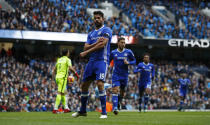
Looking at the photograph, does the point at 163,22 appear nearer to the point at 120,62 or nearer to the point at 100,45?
the point at 120,62

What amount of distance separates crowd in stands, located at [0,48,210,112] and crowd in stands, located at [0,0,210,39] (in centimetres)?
284

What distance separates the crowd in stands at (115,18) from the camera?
106 feet

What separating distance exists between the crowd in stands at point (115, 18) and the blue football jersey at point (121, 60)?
16.0m

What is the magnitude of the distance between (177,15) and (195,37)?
4581 mm

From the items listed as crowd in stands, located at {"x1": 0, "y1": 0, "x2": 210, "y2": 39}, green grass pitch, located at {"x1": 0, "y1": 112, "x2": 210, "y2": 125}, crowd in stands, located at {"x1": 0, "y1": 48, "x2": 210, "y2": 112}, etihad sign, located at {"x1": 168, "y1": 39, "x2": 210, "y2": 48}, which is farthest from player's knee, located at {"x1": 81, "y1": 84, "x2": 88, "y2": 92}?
etihad sign, located at {"x1": 168, "y1": 39, "x2": 210, "y2": 48}

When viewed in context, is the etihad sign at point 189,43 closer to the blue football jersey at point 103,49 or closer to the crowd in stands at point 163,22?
the crowd in stands at point 163,22

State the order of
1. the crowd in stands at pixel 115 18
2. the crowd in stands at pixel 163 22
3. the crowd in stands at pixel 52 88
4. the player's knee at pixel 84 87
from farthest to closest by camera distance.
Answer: the crowd in stands at pixel 163 22
the crowd in stands at pixel 115 18
the crowd in stands at pixel 52 88
the player's knee at pixel 84 87

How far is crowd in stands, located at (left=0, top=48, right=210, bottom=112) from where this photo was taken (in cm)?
2695

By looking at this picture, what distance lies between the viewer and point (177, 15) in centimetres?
4219

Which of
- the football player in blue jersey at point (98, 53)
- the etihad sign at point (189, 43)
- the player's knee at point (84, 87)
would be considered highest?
the etihad sign at point (189, 43)

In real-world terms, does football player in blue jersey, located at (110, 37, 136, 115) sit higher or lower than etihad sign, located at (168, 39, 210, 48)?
lower

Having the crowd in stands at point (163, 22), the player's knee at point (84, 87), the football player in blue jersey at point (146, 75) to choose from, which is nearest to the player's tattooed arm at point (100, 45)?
the player's knee at point (84, 87)

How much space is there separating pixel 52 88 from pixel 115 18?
11139 mm

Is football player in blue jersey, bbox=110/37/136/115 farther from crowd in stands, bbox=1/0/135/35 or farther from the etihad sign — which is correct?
the etihad sign
